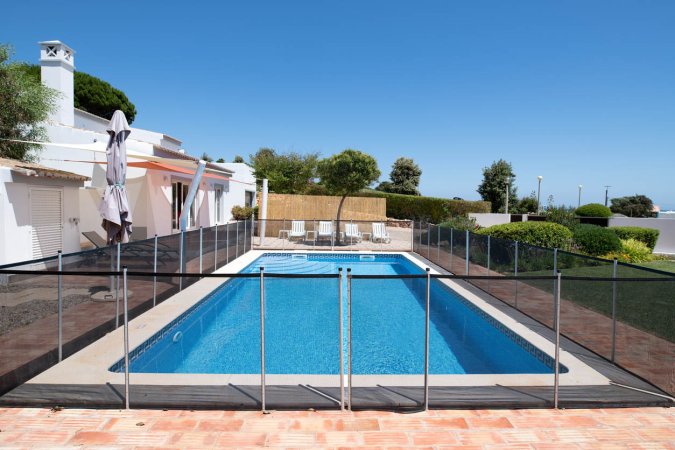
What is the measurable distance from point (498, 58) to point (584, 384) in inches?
809

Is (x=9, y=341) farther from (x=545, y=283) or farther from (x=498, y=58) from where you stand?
(x=498, y=58)

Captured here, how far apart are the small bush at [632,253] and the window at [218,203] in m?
17.6

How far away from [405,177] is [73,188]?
134 feet

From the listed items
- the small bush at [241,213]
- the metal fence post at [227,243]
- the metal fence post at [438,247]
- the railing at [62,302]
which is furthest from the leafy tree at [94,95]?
the railing at [62,302]

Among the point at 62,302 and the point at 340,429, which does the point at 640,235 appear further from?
the point at 62,302

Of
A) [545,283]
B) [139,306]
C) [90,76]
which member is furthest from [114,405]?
[90,76]

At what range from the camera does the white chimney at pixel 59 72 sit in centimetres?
1450

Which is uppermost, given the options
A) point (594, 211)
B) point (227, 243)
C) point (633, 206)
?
Result: point (633, 206)

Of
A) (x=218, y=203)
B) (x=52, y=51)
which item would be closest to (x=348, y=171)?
(x=218, y=203)

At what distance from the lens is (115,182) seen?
24.3ft

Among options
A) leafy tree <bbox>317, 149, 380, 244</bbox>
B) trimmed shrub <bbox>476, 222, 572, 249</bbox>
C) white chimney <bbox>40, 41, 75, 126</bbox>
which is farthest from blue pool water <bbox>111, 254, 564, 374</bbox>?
white chimney <bbox>40, 41, 75, 126</bbox>

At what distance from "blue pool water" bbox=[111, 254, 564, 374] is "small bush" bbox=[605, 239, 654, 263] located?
30.9ft

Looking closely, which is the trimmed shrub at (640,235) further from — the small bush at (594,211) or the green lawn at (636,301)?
the green lawn at (636,301)

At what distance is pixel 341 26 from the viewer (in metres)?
19.9
